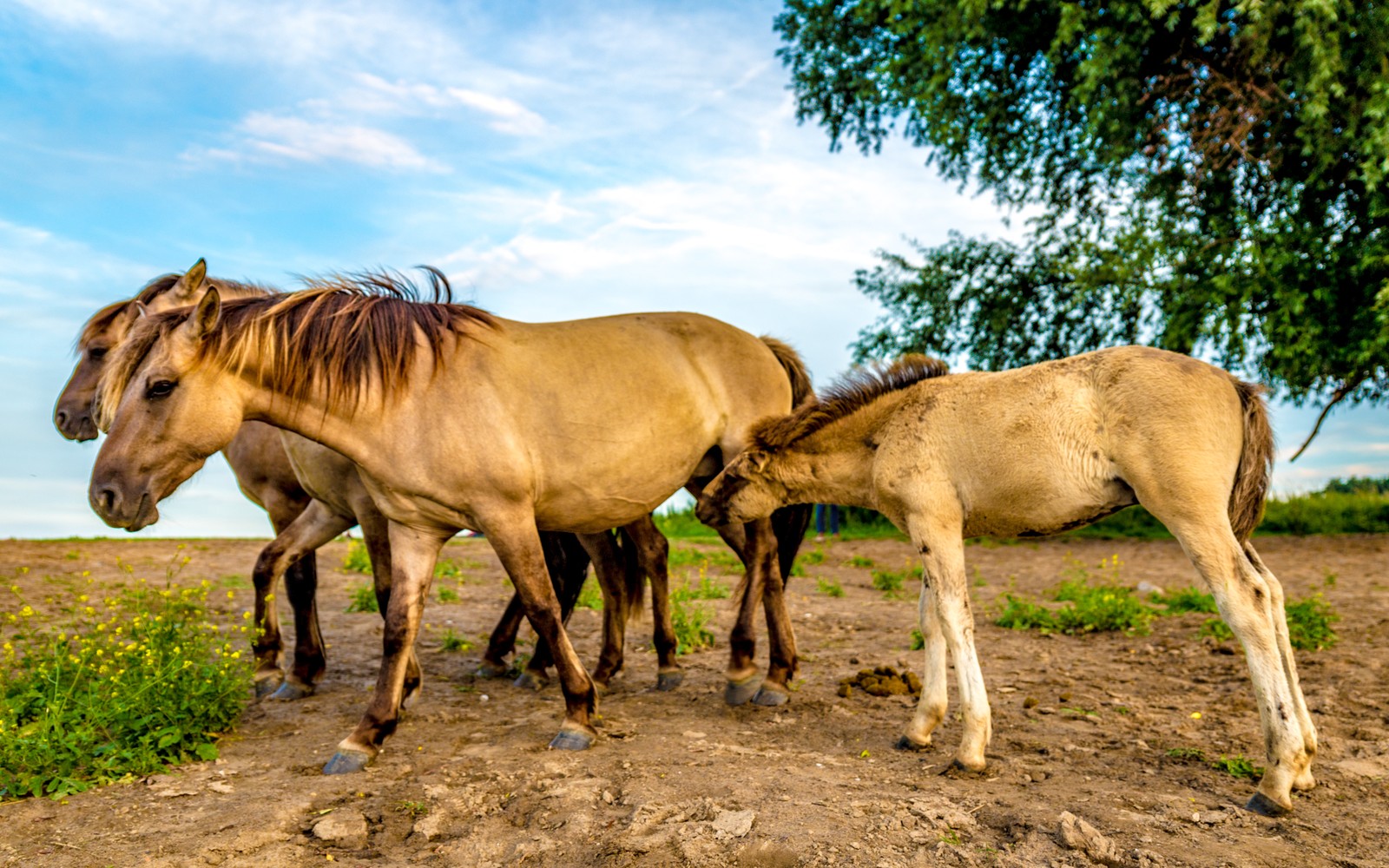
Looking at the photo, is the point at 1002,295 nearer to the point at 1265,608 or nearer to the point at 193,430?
the point at 1265,608

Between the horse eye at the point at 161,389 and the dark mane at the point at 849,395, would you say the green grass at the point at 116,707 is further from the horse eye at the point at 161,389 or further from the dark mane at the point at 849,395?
the dark mane at the point at 849,395

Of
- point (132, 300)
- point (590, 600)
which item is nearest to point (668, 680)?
point (590, 600)

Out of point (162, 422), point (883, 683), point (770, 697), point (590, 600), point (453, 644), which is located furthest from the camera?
point (590, 600)

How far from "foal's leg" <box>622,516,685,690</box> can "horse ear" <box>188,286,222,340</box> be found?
120 inches

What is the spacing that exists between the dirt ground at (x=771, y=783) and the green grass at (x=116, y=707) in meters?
0.18

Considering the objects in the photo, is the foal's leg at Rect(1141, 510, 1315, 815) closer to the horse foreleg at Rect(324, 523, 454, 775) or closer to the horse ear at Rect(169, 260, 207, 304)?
the horse foreleg at Rect(324, 523, 454, 775)

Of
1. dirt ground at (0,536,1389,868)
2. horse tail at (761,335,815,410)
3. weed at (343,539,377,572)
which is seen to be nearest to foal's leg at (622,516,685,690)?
dirt ground at (0,536,1389,868)

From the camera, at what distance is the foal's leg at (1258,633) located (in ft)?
14.3

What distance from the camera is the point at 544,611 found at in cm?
534

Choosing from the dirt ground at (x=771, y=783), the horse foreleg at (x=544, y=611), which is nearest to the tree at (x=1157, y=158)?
the dirt ground at (x=771, y=783)

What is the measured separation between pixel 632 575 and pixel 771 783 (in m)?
2.72

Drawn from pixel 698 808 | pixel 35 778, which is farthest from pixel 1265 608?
pixel 35 778

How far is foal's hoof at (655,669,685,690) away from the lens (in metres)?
6.87

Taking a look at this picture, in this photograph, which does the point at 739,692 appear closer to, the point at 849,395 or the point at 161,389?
the point at 849,395
